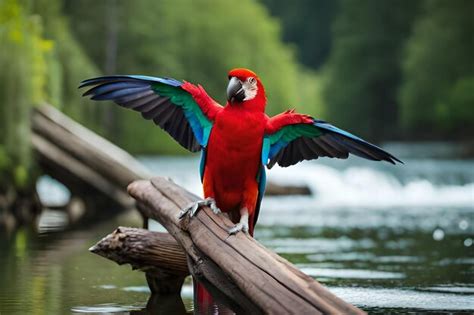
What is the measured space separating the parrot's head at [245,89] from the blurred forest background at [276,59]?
948cm

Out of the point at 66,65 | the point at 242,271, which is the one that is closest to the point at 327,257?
the point at 242,271

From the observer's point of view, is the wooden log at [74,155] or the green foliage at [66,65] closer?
the wooden log at [74,155]

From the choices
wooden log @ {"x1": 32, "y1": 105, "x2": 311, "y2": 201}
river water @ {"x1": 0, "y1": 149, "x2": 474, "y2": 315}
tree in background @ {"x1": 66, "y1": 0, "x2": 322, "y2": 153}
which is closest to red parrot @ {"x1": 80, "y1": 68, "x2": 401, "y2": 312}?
river water @ {"x1": 0, "y1": 149, "x2": 474, "y2": 315}

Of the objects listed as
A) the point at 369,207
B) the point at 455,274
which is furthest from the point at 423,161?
the point at 455,274

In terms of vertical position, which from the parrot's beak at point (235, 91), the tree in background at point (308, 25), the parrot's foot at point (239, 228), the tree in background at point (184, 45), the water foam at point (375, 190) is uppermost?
the tree in background at point (308, 25)

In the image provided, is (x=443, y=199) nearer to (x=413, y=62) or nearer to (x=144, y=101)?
(x=144, y=101)

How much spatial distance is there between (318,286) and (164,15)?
36.5 metres

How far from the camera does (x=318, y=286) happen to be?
17.4ft

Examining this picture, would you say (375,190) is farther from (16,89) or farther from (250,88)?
(250,88)

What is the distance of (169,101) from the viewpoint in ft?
21.9

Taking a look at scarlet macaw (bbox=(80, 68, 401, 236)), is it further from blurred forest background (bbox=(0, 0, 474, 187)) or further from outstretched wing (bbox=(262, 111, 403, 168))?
blurred forest background (bbox=(0, 0, 474, 187))

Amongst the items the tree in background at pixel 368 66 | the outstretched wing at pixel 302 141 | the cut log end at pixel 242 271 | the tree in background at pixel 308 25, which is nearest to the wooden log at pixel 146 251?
the cut log end at pixel 242 271

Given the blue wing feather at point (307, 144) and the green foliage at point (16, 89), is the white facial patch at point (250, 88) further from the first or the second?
the green foliage at point (16, 89)

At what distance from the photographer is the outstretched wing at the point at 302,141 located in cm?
614
